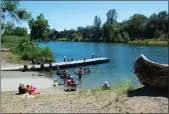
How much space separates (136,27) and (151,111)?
566ft

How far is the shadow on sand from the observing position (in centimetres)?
1374

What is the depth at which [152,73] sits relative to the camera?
14367 millimetres

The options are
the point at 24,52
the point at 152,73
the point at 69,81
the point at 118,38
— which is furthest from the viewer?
the point at 118,38

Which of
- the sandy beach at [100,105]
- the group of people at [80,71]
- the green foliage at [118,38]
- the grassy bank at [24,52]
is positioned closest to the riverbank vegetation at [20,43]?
the grassy bank at [24,52]

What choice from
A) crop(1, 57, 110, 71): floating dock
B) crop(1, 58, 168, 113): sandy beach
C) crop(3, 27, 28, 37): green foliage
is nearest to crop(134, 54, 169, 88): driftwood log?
crop(1, 58, 168, 113): sandy beach

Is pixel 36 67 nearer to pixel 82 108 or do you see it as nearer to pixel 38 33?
pixel 82 108

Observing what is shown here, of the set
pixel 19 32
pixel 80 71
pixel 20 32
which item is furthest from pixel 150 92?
pixel 20 32

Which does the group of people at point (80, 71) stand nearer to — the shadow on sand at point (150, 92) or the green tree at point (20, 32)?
the shadow on sand at point (150, 92)

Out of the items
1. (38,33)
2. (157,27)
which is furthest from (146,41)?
(38,33)

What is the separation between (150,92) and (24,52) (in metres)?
48.0

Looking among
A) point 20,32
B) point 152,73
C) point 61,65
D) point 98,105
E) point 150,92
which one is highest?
point 20,32

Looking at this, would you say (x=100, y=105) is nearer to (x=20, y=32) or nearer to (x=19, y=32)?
(x=19, y=32)

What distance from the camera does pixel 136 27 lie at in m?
181

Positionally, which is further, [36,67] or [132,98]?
[36,67]
